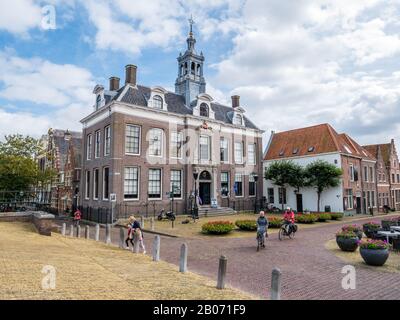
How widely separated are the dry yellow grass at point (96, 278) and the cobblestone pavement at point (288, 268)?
114cm

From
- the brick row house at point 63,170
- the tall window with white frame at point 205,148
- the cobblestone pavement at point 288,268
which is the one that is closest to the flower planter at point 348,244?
the cobblestone pavement at point 288,268

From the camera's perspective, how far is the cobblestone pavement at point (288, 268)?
25.0 feet

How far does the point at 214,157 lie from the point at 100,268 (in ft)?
82.8

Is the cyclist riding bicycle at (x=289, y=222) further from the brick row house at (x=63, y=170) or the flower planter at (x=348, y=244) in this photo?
the brick row house at (x=63, y=170)

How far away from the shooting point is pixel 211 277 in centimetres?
903

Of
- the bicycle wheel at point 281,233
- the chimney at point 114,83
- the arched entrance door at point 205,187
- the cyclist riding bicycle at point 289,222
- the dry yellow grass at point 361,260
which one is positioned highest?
the chimney at point 114,83

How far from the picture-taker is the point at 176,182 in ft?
99.9

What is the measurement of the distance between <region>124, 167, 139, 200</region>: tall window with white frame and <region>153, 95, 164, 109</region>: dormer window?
665 centimetres

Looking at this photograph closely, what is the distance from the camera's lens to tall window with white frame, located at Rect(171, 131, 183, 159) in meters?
30.5

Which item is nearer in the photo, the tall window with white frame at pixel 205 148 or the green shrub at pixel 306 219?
the green shrub at pixel 306 219

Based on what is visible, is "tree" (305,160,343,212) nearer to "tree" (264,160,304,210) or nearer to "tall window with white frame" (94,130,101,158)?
"tree" (264,160,304,210)

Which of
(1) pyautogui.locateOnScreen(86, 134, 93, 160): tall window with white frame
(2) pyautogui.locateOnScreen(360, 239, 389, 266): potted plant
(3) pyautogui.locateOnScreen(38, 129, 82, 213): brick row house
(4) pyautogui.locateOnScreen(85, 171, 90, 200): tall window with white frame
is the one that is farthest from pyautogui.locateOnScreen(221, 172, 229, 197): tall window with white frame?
(2) pyautogui.locateOnScreen(360, 239, 389, 266): potted plant

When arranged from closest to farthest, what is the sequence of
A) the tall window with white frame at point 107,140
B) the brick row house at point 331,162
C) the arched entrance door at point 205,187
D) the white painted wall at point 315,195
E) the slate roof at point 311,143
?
the tall window with white frame at point 107,140 → the arched entrance door at point 205,187 → the white painted wall at point 315,195 → the brick row house at point 331,162 → the slate roof at point 311,143
